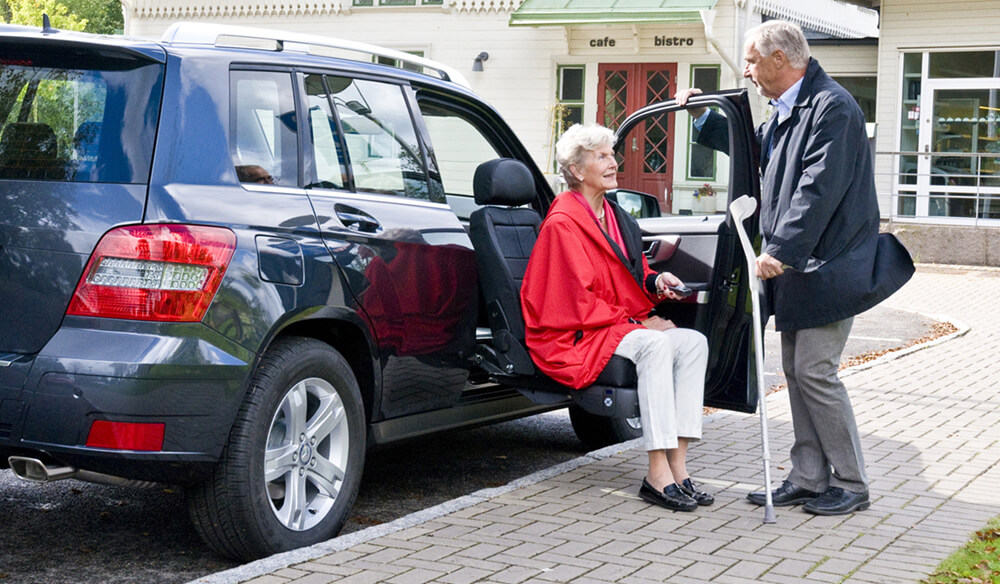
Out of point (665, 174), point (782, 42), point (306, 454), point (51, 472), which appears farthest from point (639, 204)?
point (665, 174)

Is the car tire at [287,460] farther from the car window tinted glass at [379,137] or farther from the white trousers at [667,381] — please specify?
the white trousers at [667,381]

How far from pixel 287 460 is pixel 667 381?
1.61 metres

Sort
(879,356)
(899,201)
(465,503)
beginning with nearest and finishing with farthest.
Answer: (465,503)
(879,356)
(899,201)

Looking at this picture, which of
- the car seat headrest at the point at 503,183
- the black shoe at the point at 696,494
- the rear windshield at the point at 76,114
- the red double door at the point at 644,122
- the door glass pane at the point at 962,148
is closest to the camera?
the rear windshield at the point at 76,114

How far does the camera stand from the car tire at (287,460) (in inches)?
172

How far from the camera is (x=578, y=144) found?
5.63 m

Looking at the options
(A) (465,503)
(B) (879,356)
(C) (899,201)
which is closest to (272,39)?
(A) (465,503)

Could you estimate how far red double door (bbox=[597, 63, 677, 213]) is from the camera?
24.2 metres

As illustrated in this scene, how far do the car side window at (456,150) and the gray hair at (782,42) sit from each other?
1406 mm

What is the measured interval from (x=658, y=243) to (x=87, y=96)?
2.83 meters

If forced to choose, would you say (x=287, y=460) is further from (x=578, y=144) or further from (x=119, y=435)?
(x=578, y=144)

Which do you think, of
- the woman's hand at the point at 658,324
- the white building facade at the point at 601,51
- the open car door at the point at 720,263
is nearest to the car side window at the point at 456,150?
the open car door at the point at 720,263

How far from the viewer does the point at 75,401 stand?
→ 4.07m

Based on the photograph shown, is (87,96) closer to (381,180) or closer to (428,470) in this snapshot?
(381,180)
